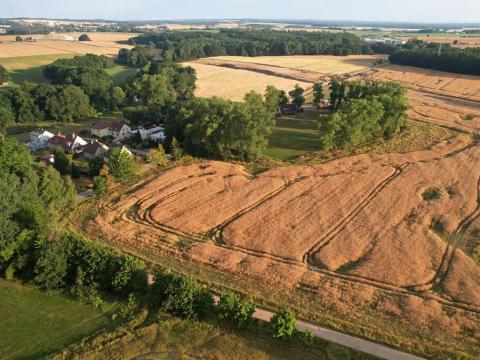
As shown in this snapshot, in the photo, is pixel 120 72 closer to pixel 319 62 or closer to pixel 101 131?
pixel 101 131

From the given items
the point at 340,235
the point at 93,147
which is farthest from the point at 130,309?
the point at 93,147

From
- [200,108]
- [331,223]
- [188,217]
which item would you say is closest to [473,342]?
[331,223]

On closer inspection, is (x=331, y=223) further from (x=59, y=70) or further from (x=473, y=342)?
(x=59, y=70)

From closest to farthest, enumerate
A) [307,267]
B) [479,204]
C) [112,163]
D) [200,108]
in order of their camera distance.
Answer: [307,267]
[479,204]
[112,163]
[200,108]

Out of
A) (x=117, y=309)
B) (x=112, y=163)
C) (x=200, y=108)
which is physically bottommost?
(x=117, y=309)

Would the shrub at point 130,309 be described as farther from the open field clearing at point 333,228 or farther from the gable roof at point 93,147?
the gable roof at point 93,147

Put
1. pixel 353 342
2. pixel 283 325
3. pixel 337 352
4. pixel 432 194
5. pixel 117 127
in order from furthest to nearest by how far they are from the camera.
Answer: pixel 117 127, pixel 432 194, pixel 353 342, pixel 337 352, pixel 283 325
